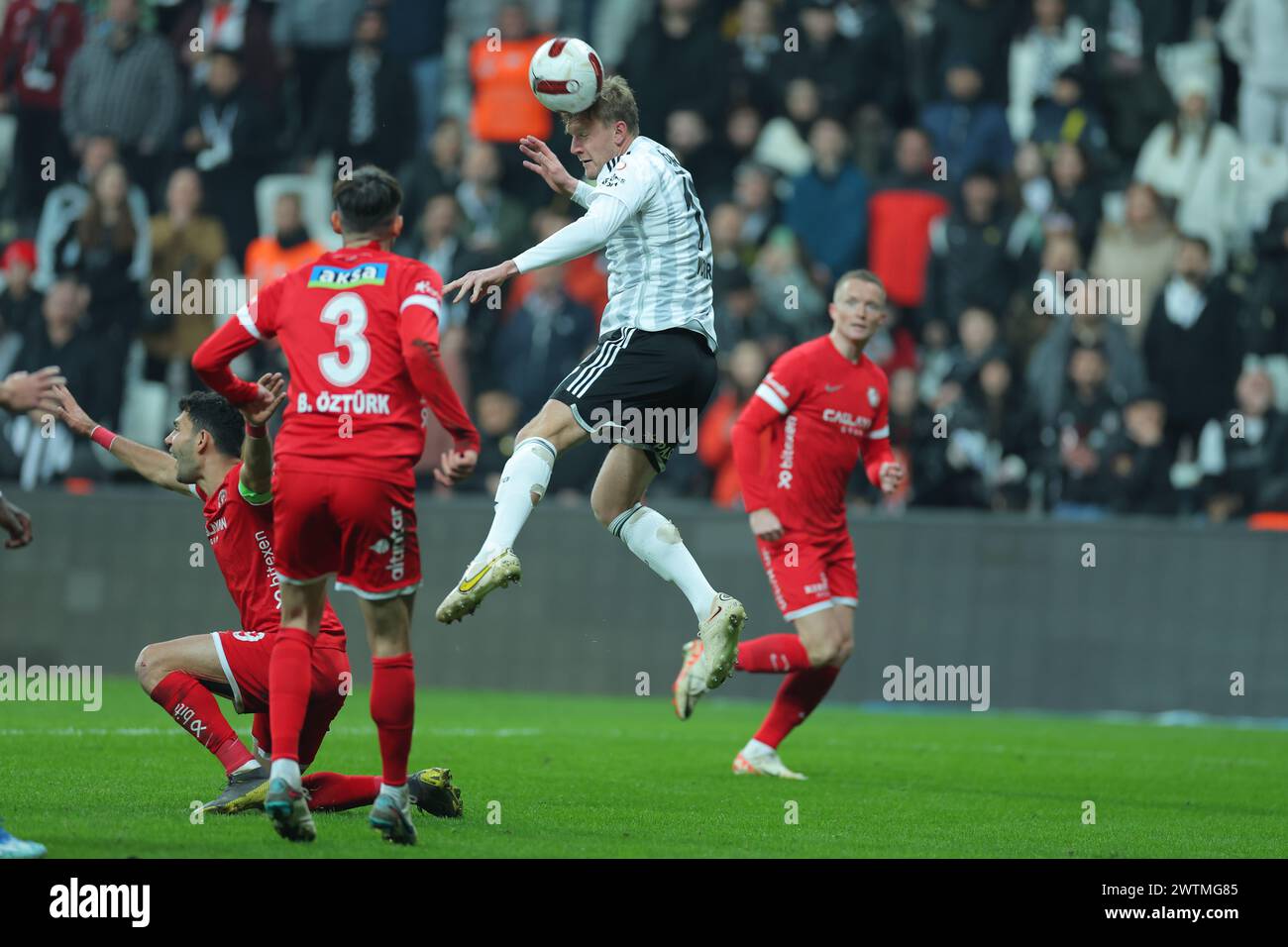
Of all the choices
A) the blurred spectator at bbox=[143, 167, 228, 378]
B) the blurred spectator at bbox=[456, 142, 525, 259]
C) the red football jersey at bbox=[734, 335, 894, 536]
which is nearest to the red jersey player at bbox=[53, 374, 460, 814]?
the red football jersey at bbox=[734, 335, 894, 536]

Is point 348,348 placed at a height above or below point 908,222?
below

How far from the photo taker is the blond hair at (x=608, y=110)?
851 cm

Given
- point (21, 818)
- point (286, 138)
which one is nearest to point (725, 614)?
point (21, 818)

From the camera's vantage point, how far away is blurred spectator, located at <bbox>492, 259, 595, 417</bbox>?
16266 mm

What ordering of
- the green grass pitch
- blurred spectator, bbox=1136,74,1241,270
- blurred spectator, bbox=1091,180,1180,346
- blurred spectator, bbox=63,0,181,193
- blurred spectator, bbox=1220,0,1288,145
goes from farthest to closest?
1. blurred spectator, bbox=63,0,181,193
2. blurred spectator, bbox=1220,0,1288,145
3. blurred spectator, bbox=1136,74,1241,270
4. blurred spectator, bbox=1091,180,1180,346
5. the green grass pitch

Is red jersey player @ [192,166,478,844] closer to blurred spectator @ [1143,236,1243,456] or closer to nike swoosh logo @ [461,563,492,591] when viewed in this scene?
nike swoosh logo @ [461,563,492,591]

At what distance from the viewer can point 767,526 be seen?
10.7 metres

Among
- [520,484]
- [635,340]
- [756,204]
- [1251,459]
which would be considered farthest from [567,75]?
[756,204]

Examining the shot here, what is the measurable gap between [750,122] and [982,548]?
4703 millimetres

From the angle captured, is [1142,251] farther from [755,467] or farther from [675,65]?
[755,467]

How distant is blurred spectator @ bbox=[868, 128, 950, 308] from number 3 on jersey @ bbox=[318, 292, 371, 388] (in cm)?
1041

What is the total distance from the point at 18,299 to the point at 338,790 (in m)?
10.4

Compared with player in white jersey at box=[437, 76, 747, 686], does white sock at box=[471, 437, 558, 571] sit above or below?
below

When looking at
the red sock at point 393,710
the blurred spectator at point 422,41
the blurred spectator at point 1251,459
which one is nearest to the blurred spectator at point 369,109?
the blurred spectator at point 422,41
